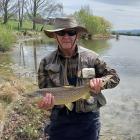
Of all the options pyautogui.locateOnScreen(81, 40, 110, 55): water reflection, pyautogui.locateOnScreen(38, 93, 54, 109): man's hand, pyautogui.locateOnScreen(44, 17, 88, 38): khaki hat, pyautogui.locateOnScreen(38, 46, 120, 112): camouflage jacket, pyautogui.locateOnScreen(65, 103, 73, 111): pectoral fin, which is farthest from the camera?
pyautogui.locateOnScreen(81, 40, 110, 55): water reflection

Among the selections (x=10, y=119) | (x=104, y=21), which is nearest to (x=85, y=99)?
(x=10, y=119)

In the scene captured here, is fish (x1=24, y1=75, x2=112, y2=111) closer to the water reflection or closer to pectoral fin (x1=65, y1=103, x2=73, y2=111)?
pectoral fin (x1=65, y1=103, x2=73, y2=111)

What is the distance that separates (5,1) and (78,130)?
71644 mm

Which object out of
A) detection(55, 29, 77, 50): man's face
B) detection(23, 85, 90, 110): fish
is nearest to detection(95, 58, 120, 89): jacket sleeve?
detection(23, 85, 90, 110): fish

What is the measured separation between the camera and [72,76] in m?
4.98

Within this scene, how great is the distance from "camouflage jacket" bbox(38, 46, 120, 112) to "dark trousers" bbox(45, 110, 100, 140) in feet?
0.36

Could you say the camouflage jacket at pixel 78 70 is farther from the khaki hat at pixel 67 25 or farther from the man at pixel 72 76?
the khaki hat at pixel 67 25

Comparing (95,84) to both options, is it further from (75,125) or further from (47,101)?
(75,125)

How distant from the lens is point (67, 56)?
16.0ft

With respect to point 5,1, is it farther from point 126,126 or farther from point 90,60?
point 90,60

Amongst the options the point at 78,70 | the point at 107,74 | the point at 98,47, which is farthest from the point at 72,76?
the point at 98,47

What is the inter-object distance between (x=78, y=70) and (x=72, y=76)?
0.42 feet

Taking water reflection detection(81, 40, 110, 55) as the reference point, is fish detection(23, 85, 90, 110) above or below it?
above

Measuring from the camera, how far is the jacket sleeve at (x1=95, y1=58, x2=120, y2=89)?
4773 mm
